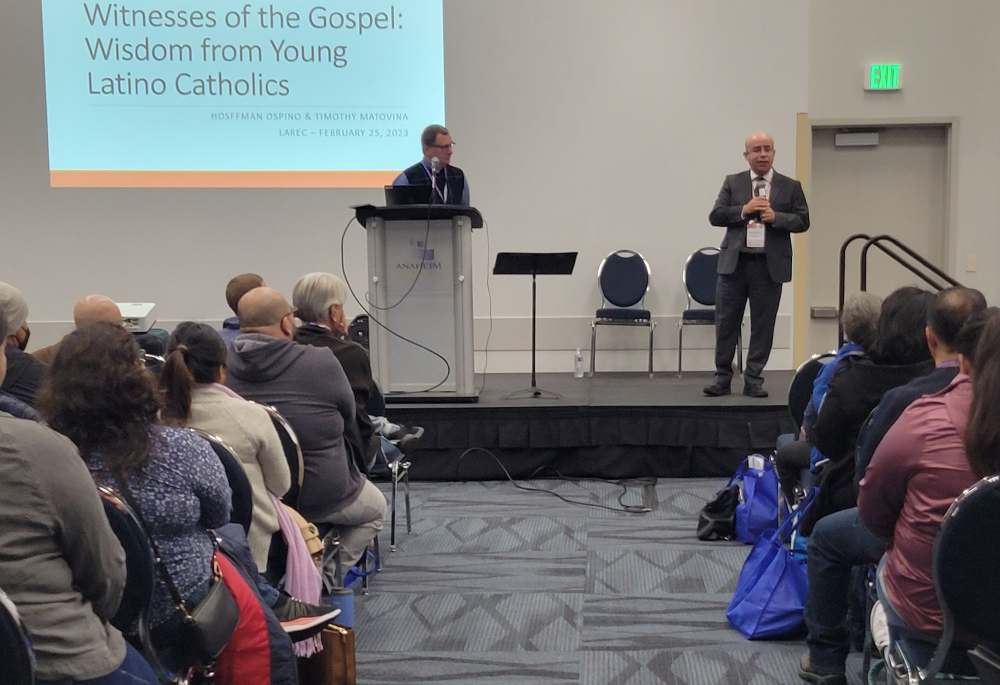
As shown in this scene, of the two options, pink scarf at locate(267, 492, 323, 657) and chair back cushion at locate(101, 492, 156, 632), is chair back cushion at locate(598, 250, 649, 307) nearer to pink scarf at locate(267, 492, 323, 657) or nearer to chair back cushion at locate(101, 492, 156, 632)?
pink scarf at locate(267, 492, 323, 657)

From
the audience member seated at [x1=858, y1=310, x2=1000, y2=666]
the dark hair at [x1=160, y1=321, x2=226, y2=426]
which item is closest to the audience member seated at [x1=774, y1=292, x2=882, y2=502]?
the audience member seated at [x1=858, y1=310, x2=1000, y2=666]

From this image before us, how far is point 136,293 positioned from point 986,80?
6.63 m

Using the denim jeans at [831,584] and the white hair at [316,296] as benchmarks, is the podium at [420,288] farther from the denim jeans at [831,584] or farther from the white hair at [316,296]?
the denim jeans at [831,584]

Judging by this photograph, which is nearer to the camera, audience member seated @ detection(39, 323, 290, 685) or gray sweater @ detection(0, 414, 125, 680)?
gray sweater @ detection(0, 414, 125, 680)

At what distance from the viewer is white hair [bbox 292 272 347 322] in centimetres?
329

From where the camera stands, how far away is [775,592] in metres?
2.91

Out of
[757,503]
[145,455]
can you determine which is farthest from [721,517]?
[145,455]

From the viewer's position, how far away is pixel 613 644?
292cm

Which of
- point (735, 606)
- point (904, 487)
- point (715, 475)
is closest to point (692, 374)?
point (715, 475)

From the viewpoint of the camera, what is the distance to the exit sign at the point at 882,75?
703 cm

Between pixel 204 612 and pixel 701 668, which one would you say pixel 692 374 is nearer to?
pixel 701 668

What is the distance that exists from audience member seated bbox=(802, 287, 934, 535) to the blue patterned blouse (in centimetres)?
173

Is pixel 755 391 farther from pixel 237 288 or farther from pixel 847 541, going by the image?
pixel 237 288

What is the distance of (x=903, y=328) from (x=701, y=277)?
4.11 metres
